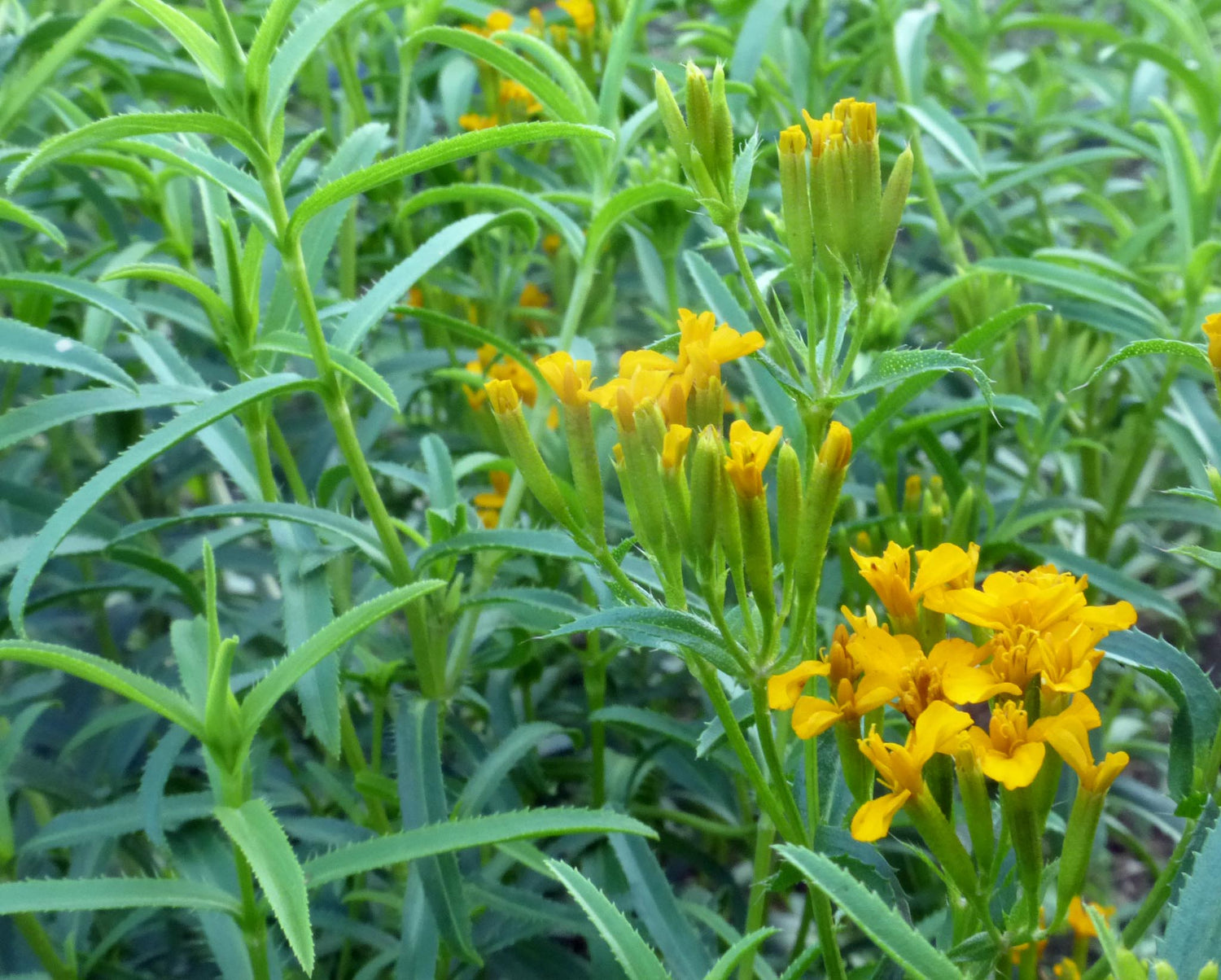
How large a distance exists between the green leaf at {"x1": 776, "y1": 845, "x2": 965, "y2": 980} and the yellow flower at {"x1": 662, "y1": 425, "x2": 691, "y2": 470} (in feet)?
0.76

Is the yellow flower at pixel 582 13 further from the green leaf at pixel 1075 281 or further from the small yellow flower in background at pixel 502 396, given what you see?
the small yellow flower in background at pixel 502 396

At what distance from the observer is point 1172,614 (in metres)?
1.21

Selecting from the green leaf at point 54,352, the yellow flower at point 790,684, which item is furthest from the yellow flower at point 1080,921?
the green leaf at point 54,352

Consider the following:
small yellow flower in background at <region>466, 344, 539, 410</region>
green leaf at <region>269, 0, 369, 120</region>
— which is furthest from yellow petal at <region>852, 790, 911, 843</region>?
small yellow flower in background at <region>466, 344, 539, 410</region>

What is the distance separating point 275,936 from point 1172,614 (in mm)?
1024

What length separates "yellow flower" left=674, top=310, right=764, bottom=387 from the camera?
716 mm

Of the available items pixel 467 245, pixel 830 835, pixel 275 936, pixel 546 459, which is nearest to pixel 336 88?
pixel 467 245

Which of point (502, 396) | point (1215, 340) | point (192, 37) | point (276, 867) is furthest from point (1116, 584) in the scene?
point (192, 37)

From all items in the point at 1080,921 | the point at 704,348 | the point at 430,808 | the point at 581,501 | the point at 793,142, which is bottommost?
the point at 1080,921

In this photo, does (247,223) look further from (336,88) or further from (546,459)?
(336,88)

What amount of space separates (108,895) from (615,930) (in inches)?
14.2

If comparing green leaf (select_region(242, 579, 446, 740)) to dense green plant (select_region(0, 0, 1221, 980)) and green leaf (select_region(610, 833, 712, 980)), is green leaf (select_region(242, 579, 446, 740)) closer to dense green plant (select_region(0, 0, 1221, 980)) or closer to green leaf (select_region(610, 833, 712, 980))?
dense green plant (select_region(0, 0, 1221, 980))

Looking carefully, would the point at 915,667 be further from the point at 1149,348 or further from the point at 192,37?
the point at 192,37

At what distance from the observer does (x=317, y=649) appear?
762 millimetres
